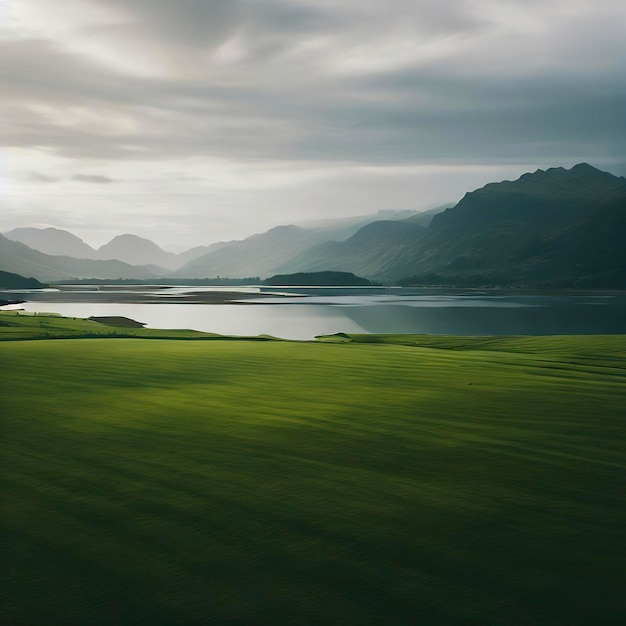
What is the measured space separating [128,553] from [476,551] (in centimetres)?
350

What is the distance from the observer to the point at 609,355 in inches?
1145

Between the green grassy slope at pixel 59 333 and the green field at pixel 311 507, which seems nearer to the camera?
the green field at pixel 311 507

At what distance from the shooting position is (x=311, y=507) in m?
7.61

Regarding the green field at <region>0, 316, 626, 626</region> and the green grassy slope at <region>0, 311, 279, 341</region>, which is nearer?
the green field at <region>0, 316, 626, 626</region>

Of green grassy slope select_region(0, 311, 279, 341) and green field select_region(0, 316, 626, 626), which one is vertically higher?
green grassy slope select_region(0, 311, 279, 341)

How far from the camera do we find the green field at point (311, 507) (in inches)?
218

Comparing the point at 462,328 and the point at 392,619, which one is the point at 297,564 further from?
the point at 462,328

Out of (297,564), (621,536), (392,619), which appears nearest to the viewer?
(392,619)

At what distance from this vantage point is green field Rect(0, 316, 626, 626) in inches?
218

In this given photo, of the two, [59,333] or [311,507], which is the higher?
[59,333]

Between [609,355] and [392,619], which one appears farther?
[609,355]

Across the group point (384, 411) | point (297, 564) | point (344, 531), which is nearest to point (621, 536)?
point (344, 531)

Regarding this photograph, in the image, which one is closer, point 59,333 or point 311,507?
point 311,507

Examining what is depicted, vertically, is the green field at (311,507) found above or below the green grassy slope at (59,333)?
below
